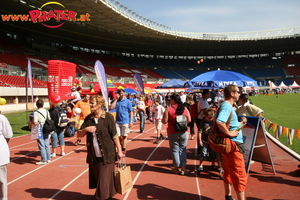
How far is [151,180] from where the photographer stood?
5.01 m

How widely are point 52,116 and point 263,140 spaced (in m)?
5.47

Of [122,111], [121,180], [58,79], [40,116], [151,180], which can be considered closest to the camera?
[121,180]

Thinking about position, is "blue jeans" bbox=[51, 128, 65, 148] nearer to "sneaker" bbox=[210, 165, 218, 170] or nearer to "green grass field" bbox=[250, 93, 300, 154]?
"sneaker" bbox=[210, 165, 218, 170]

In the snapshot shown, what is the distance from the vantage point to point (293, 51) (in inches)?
2603

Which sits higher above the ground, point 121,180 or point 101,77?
point 101,77

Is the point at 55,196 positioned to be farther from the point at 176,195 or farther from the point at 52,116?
the point at 52,116

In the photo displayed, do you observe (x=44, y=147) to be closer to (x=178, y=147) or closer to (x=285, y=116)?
(x=178, y=147)

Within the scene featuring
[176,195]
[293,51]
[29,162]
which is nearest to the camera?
[176,195]

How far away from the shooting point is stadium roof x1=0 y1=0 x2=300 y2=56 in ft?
95.5

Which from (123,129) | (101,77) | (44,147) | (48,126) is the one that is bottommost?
(44,147)

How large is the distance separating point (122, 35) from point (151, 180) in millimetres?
40456

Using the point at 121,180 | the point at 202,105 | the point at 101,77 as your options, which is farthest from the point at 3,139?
the point at 202,105

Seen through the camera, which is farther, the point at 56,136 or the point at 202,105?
the point at 56,136

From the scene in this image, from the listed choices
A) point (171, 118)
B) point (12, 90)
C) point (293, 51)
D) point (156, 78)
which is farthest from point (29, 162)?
point (293, 51)
